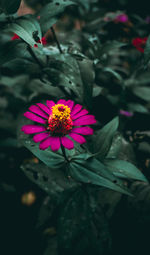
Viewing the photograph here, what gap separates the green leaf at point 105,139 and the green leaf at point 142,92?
16.4 inches

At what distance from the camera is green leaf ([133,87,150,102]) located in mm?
987

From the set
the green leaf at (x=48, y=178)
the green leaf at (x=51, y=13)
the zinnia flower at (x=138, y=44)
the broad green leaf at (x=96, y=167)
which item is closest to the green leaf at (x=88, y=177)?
the broad green leaf at (x=96, y=167)

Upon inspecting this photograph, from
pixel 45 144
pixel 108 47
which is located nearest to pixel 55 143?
pixel 45 144

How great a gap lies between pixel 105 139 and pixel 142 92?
47 cm

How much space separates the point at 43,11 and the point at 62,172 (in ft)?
1.64

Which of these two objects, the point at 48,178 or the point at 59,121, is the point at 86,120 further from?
the point at 48,178

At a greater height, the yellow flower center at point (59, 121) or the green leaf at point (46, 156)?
the yellow flower center at point (59, 121)

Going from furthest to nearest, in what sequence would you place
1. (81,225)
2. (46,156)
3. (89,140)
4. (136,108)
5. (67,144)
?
(136,108)
(89,140)
(81,225)
(46,156)
(67,144)

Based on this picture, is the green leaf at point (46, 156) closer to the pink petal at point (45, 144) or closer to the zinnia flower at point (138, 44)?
the pink petal at point (45, 144)

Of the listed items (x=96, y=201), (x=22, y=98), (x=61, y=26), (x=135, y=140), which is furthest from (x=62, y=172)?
(x=61, y=26)

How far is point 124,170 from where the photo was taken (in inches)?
24.1

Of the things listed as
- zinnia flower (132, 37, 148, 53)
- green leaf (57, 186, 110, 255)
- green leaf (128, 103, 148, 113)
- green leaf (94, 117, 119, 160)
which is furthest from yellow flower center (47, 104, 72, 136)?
zinnia flower (132, 37, 148, 53)

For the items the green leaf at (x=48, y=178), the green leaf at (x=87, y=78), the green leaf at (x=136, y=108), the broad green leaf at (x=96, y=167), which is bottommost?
the green leaf at (x=136, y=108)

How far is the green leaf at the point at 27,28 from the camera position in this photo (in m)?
0.55
